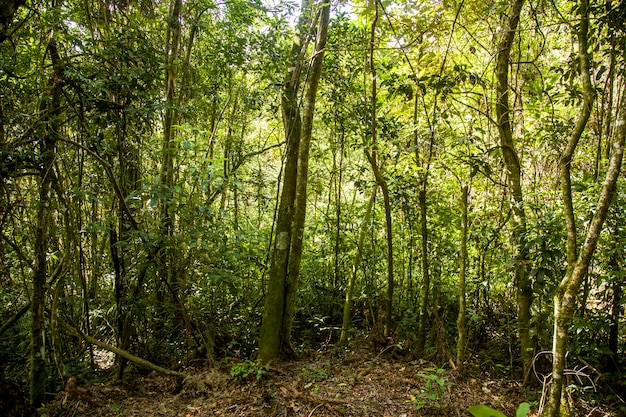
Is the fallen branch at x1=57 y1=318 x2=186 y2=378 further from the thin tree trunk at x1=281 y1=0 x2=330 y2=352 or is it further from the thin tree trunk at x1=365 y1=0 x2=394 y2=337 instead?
the thin tree trunk at x1=365 y1=0 x2=394 y2=337

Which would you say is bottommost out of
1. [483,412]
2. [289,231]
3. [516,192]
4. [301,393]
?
[301,393]

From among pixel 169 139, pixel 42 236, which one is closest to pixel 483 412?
pixel 42 236

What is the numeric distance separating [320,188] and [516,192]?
11.3 ft

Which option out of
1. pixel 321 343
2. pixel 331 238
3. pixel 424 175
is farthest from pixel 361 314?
pixel 424 175

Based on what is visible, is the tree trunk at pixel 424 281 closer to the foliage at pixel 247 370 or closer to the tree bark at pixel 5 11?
the foliage at pixel 247 370

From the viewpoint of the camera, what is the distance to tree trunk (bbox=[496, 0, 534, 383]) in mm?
4082

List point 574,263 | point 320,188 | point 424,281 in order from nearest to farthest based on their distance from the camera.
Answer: point 574,263, point 424,281, point 320,188

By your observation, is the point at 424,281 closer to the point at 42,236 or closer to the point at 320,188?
the point at 320,188

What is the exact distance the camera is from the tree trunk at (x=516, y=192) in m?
4.08

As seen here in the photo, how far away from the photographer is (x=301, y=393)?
4.05 m

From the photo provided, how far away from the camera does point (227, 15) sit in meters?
5.83

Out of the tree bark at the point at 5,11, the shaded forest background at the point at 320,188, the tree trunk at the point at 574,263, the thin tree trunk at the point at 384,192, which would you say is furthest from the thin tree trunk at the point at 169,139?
the tree trunk at the point at 574,263

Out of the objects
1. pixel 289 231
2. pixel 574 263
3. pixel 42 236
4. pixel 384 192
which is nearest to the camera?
pixel 574 263

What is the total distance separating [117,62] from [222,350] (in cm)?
389
